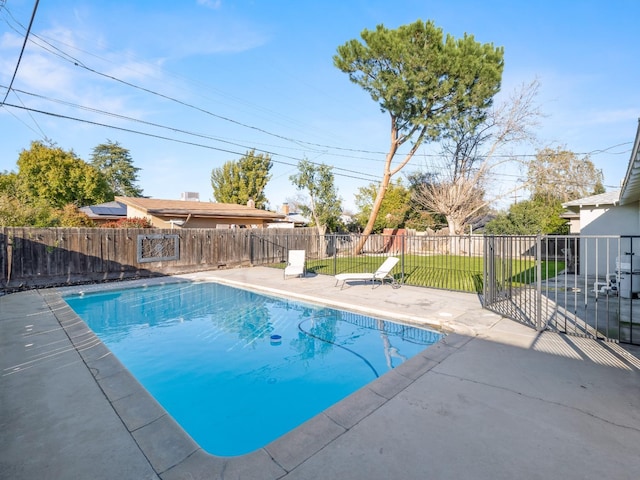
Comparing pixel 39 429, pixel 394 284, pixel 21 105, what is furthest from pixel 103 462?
pixel 21 105

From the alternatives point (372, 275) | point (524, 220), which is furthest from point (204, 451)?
point (524, 220)

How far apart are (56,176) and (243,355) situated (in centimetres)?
3004

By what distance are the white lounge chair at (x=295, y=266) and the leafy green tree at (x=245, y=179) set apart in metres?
23.2

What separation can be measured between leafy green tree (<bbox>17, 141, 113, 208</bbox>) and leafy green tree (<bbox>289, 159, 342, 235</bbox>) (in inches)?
787

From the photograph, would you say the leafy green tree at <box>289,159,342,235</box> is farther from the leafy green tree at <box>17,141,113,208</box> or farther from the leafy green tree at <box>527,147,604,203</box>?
the leafy green tree at <box>17,141,113,208</box>

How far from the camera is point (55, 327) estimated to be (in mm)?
5777

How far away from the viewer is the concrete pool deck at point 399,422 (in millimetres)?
2281

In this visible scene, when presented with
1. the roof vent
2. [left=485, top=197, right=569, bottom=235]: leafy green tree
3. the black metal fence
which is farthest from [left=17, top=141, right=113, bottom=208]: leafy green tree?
[left=485, top=197, right=569, bottom=235]: leafy green tree

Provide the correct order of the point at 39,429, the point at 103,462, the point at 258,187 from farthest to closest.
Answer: the point at 258,187
the point at 39,429
the point at 103,462

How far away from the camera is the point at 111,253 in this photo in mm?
10914

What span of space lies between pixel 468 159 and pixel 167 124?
21609 mm

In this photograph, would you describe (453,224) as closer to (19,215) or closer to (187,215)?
(187,215)

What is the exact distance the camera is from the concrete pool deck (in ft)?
7.48

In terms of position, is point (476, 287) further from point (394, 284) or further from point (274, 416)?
point (274, 416)
